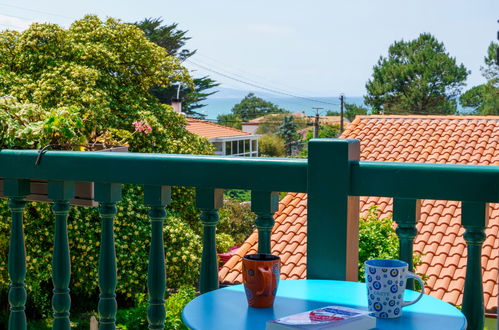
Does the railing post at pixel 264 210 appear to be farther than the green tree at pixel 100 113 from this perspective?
No

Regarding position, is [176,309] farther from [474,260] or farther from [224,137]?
[224,137]

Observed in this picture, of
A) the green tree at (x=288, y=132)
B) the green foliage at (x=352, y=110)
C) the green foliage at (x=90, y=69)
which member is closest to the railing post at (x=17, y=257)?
the green foliage at (x=90, y=69)

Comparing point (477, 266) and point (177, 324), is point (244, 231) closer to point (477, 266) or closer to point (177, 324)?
point (177, 324)

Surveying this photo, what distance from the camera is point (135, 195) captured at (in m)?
12.3

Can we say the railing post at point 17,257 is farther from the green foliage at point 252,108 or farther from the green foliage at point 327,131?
the green foliage at point 252,108

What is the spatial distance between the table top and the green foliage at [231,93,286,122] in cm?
6149

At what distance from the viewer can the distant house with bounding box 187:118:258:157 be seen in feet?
103

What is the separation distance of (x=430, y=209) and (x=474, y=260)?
969cm

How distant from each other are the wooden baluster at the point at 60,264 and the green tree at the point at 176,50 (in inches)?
1207

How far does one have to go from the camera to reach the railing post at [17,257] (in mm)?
1832

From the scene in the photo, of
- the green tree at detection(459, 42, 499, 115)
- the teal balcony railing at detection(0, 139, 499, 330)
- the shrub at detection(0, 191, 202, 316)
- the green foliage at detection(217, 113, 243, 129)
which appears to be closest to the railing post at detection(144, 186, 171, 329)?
the teal balcony railing at detection(0, 139, 499, 330)

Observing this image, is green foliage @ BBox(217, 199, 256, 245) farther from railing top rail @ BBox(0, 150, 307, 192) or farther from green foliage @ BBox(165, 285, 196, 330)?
railing top rail @ BBox(0, 150, 307, 192)

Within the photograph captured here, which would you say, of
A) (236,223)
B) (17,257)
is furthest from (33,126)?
(236,223)

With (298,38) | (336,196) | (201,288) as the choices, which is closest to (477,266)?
(336,196)
